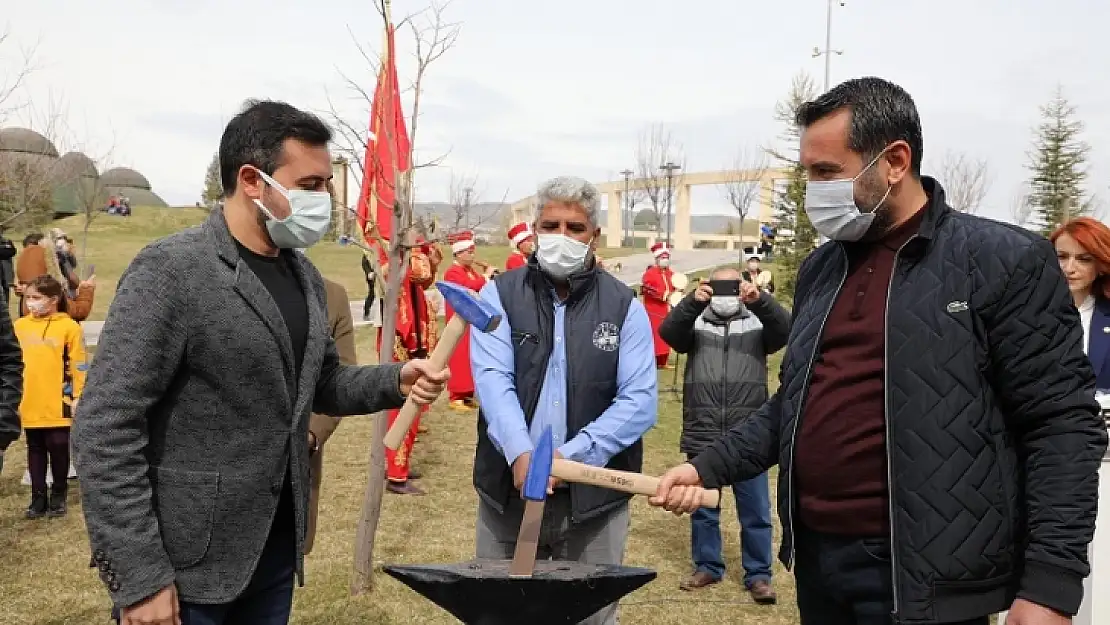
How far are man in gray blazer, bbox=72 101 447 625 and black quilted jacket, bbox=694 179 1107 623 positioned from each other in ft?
4.02

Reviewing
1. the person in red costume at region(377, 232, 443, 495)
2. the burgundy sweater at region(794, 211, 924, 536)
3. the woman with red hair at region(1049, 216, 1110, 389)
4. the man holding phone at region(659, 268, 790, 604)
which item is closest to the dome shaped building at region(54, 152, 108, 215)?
the person in red costume at region(377, 232, 443, 495)

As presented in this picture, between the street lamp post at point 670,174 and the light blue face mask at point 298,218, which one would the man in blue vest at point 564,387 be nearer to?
the light blue face mask at point 298,218

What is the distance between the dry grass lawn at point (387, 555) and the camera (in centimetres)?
452

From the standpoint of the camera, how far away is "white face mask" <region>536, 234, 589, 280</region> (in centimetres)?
290

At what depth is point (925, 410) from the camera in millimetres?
1876

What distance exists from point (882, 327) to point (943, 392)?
219 millimetres

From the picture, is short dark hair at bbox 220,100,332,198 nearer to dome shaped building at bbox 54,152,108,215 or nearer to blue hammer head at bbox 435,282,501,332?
blue hammer head at bbox 435,282,501,332

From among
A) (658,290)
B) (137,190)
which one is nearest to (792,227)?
(658,290)

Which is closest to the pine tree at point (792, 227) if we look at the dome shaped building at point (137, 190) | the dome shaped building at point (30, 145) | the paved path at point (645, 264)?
the paved path at point (645, 264)

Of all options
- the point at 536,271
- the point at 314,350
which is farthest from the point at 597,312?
the point at 314,350

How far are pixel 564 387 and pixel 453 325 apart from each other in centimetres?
72

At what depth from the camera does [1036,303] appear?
1.84 m

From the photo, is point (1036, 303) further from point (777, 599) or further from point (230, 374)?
point (777, 599)

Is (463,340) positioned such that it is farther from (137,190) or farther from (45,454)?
(137,190)
